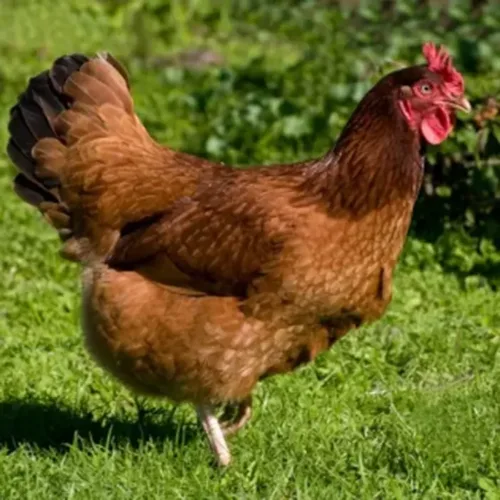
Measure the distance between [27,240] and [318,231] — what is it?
3.81 metres

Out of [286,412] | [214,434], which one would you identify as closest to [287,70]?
[286,412]

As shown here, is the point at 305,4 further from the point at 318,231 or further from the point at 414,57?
the point at 318,231

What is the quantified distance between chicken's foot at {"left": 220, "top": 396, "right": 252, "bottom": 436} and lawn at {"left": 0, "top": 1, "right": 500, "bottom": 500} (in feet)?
0.19

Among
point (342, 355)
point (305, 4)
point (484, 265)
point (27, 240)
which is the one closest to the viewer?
point (342, 355)

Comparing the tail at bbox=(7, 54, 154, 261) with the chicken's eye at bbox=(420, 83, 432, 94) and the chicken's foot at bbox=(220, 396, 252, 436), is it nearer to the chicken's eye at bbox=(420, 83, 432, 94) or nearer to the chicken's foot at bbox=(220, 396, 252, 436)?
the chicken's foot at bbox=(220, 396, 252, 436)

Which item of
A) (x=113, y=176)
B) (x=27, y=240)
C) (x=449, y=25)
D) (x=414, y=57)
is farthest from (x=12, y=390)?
(x=449, y=25)

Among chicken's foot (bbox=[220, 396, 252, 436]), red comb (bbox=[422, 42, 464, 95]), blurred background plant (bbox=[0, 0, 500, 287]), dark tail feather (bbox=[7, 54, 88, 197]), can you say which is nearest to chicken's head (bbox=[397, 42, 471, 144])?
red comb (bbox=[422, 42, 464, 95])

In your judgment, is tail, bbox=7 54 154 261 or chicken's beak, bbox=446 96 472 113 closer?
chicken's beak, bbox=446 96 472 113

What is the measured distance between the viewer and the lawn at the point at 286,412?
5.22 m

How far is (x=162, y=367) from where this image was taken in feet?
17.9

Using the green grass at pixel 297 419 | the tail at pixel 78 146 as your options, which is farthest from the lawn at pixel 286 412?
the tail at pixel 78 146

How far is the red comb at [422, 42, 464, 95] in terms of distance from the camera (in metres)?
5.53

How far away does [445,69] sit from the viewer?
5555mm

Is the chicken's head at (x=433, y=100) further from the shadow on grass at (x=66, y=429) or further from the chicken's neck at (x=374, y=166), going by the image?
the shadow on grass at (x=66, y=429)
